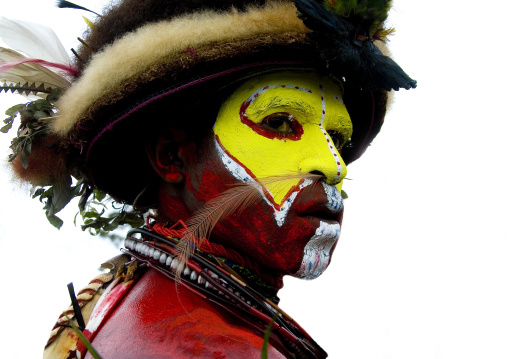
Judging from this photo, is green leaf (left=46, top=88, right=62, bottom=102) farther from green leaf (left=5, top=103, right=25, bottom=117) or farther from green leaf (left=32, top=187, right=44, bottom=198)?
green leaf (left=32, top=187, right=44, bottom=198)

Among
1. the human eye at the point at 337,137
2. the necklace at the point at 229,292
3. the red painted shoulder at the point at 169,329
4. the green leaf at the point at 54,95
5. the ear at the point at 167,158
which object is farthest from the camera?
the green leaf at the point at 54,95

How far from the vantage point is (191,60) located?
2328 millimetres

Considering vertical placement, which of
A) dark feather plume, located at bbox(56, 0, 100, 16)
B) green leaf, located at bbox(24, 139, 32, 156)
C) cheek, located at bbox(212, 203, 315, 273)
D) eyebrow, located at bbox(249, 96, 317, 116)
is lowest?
cheek, located at bbox(212, 203, 315, 273)

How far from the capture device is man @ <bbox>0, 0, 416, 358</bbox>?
2.31m

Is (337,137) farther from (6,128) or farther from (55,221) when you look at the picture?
(6,128)

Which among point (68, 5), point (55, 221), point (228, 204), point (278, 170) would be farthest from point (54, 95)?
point (278, 170)

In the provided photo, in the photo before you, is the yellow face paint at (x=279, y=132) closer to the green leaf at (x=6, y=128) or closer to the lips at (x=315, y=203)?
the lips at (x=315, y=203)

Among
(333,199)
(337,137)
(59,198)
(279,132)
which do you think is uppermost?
(337,137)

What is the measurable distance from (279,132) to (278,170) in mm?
209

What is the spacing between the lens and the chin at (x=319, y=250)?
2359 millimetres

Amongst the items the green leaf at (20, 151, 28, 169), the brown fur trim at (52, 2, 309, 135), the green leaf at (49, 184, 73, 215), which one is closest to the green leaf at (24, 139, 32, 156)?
the green leaf at (20, 151, 28, 169)

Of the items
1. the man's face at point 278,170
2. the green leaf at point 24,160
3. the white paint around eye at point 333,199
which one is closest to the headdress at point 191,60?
the green leaf at point 24,160

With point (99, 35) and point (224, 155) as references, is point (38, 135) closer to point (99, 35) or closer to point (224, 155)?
point (99, 35)

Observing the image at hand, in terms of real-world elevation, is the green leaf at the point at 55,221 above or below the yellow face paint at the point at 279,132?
below
